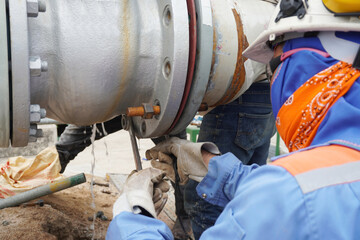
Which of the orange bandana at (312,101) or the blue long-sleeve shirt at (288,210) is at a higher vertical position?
the orange bandana at (312,101)

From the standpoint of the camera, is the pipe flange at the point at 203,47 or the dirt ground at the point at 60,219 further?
the dirt ground at the point at 60,219

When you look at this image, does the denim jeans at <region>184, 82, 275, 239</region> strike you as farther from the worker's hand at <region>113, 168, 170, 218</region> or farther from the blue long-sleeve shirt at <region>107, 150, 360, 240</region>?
the blue long-sleeve shirt at <region>107, 150, 360, 240</region>

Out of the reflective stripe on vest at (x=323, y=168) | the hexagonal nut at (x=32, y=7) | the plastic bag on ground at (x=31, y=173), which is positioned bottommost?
the plastic bag on ground at (x=31, y=173)

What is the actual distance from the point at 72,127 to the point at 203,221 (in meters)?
1.20

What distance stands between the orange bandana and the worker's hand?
518 mm

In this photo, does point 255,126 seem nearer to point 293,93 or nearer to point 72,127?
point 293,93

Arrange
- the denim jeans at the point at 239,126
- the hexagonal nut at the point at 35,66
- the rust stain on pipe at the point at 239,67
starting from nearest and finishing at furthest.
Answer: the hexagonal nut at the point at 35,66 < the rust stain on pipe at the point at 239,67 < the denim jeans at the point at 239,126

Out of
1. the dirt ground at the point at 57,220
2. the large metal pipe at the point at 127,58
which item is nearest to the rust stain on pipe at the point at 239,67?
the large metal pipe at the point at 127,58

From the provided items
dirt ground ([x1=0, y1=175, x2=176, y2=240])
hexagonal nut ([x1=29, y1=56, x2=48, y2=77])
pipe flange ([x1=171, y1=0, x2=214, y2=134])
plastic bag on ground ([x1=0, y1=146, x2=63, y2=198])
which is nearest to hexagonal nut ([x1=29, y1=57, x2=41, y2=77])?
hexagonal nut ([x1=29, y1=56, x2=48, y2=77])

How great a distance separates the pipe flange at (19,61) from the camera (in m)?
0.95

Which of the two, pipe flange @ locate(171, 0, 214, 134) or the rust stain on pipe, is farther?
the rust stain on pipe

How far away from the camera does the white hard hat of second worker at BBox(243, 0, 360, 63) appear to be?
90cm

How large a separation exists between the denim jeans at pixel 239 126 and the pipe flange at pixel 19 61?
3.33 feet

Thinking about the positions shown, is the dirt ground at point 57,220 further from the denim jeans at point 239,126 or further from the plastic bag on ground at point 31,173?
the denim jeans at point 239,126
